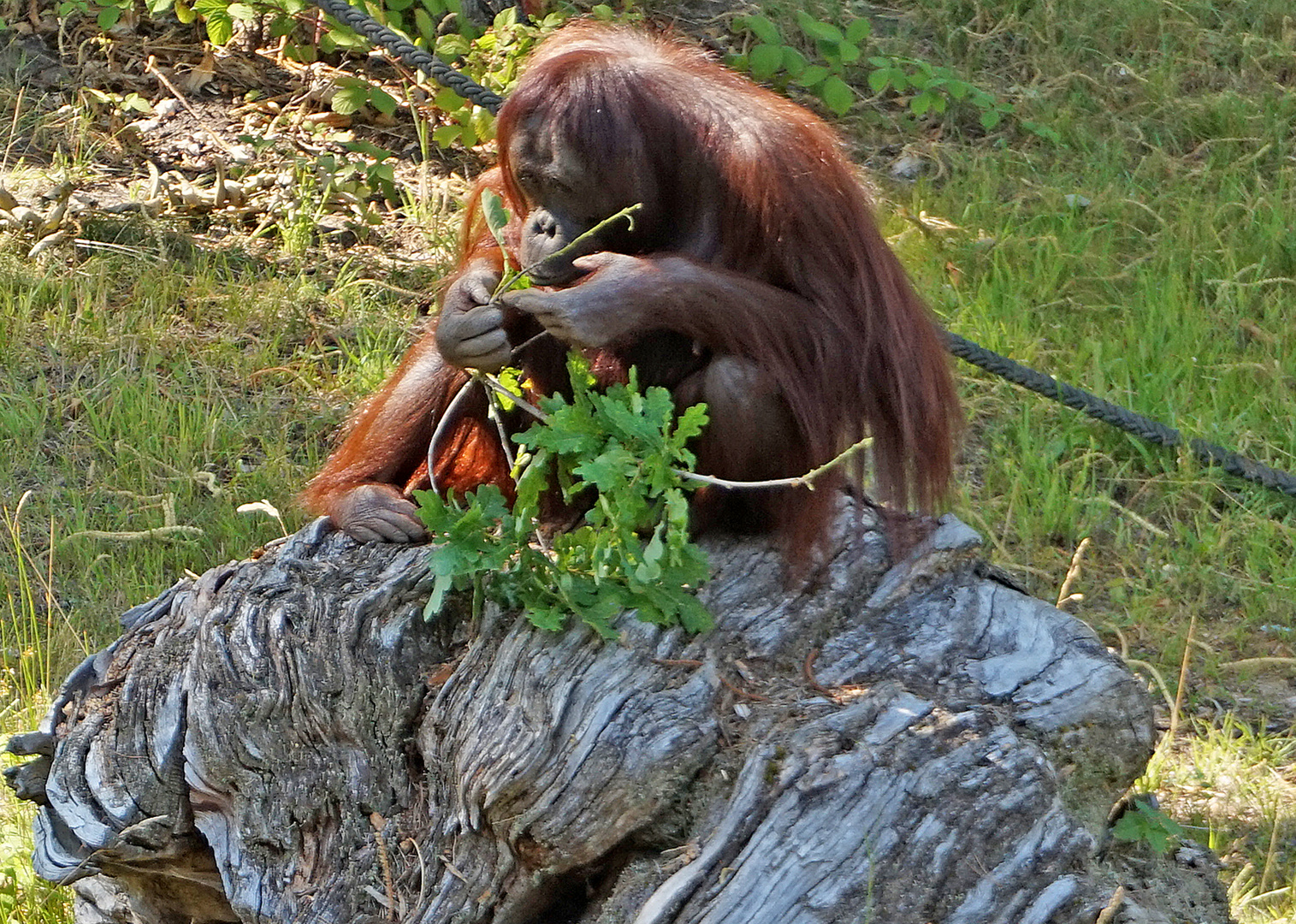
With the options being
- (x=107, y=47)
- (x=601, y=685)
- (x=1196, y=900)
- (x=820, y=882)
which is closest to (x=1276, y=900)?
(x=1196, y=900)

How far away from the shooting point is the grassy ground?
135 inches

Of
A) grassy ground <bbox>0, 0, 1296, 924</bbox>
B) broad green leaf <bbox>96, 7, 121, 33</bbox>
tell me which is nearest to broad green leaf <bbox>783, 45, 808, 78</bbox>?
grassy ground <bbox>0, 0, 1296, 924</bbox>

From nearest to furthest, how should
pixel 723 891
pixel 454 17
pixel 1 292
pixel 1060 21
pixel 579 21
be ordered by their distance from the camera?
pixel 723 891 → pixel 579 21 → pixel 1 292 → pixel 454 17 → pixel 1060 21

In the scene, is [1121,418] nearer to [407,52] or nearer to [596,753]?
[407,52]

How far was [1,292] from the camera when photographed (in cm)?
430

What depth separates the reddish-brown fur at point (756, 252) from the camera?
2.58 m

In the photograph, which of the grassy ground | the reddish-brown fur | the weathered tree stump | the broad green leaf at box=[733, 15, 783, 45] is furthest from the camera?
the broad green leaf at box=[733, 15, 783, 45]

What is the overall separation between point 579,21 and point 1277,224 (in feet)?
8.99

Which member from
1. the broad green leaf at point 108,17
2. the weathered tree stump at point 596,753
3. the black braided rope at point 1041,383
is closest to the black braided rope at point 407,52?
the black braided rope at point 1041,383

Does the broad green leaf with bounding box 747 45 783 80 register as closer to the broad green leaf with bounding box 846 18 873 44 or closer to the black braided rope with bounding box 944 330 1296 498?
the broad green leaf with bounding box 846 18 873 44

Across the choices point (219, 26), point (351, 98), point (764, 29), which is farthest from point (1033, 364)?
point (219, 26)

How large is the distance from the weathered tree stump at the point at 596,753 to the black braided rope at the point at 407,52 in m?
1.71

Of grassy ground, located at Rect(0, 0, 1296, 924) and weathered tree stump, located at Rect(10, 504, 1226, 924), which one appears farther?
grassy ground, located at Rect(0, 0, 1296, 924)

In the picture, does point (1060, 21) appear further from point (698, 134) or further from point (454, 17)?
point (698, 134)
